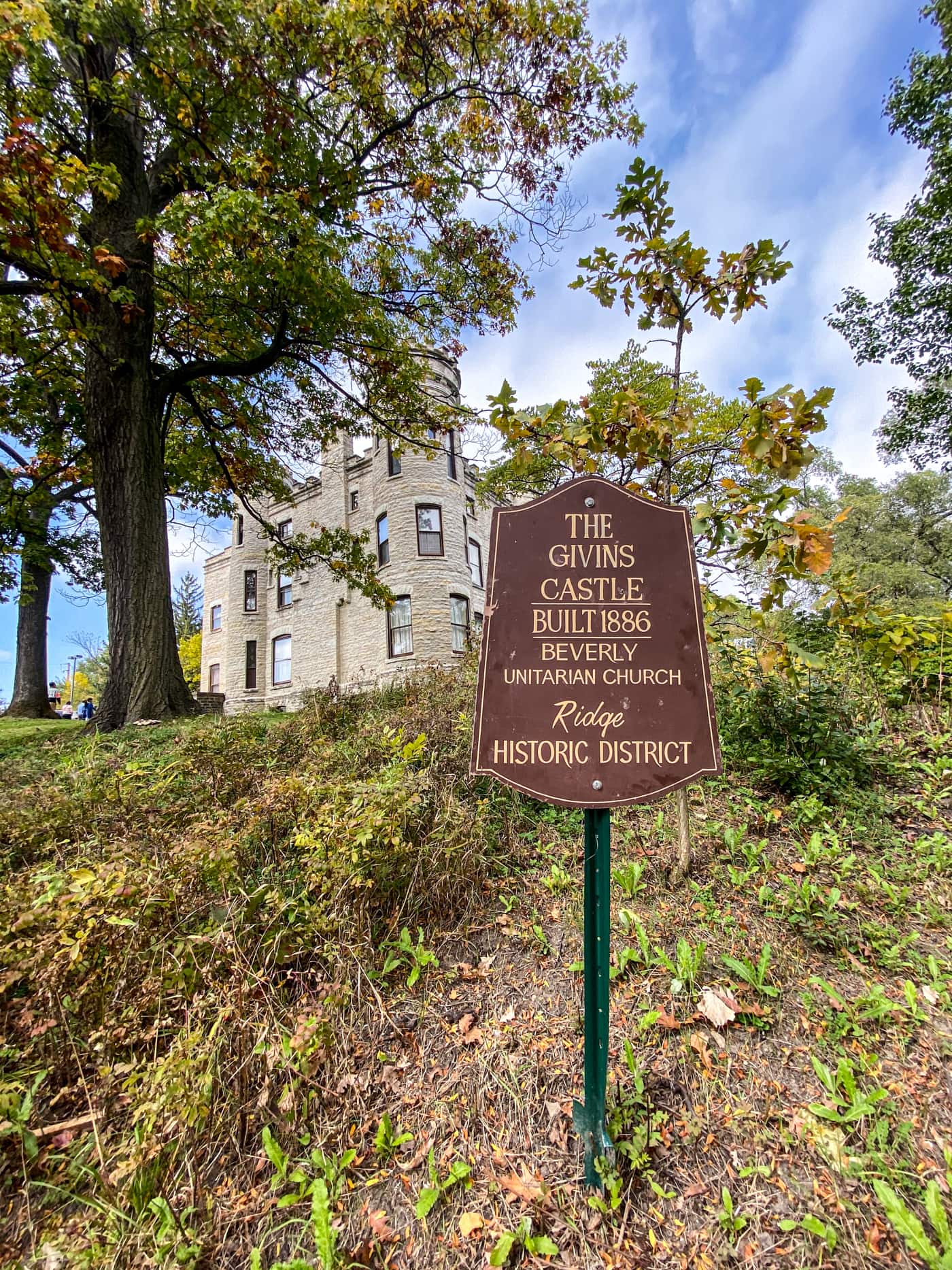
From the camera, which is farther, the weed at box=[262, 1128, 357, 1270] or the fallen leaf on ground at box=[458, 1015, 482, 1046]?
the fallen leaf on ground at box=[458, 1015, 482, 1046]

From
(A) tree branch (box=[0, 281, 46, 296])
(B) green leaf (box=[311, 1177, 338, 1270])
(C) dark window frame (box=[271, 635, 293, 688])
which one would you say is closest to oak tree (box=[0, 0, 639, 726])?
(A) tree branch (box=[0, 281, 46, 296])

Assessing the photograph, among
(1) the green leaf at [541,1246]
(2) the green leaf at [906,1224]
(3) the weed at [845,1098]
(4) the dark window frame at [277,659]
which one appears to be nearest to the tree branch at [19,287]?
(1) the green leaf at [541,1246]

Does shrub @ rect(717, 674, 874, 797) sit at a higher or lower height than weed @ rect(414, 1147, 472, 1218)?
higher

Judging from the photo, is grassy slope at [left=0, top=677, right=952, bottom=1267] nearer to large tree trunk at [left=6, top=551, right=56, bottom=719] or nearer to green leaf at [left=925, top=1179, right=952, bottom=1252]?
green leaf at [left=925, top=1179, right=952, bottom=1252]

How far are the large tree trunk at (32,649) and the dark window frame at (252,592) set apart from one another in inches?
351

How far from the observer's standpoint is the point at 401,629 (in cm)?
1731

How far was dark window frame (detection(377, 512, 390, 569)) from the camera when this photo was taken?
1775 centimetres

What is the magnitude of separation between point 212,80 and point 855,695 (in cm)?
931

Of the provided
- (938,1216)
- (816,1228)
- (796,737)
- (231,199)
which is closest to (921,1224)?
(938,1216)

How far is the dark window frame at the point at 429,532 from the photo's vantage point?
17281 millimetres

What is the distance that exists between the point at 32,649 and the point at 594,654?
1673cm

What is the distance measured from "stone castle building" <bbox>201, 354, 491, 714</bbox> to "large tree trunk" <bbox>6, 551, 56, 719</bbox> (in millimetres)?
6046

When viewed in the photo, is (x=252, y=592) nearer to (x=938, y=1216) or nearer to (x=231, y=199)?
(x=231, y=199)

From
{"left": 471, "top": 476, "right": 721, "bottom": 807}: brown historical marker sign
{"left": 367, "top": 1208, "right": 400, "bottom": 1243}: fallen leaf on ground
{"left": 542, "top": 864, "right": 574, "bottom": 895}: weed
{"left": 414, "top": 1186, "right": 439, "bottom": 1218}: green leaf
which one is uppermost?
{"left": 471, "top": 476, "right": 721, "bottom": 807}: brown historical marker sign
